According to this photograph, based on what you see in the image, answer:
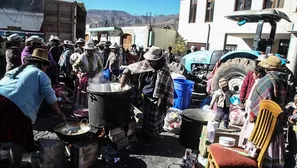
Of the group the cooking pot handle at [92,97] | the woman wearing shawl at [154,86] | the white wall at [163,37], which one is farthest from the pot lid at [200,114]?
the white wall at [163,37]

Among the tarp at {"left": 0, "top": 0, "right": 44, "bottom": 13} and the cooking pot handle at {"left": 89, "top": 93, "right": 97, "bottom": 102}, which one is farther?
the tarp at {"left": 0, "top": 0, "right": 44, "bottom": 13}

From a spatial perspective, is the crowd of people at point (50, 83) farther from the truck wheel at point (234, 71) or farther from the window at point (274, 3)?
the window at point (274, 3)

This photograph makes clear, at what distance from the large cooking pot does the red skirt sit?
3.57ft

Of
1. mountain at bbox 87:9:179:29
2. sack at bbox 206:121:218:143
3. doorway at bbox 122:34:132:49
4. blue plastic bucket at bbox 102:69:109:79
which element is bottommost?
sack at bbox 206:121:218:143

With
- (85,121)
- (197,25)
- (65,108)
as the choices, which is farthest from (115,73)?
(197,25)

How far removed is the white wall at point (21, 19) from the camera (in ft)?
28.7

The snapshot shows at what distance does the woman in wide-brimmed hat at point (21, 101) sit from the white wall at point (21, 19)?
726 centimetres

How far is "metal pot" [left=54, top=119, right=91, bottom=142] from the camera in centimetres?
329

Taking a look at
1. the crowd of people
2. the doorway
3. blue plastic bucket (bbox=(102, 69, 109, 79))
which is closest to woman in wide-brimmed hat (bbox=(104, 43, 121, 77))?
the crowd of people

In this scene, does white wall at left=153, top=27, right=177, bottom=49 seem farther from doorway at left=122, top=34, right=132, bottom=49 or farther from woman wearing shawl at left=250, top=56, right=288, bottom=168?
woman wearing shawl at left=250, top=56, right=288, bottom=168

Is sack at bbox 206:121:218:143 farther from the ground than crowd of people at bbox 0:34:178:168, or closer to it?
closer to it

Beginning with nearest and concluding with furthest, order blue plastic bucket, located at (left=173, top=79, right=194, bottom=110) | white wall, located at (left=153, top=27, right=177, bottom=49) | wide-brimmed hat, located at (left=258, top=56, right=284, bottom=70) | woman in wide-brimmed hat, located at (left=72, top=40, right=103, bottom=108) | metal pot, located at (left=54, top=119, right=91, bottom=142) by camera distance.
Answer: wide-brimmed hat, located at (left=258, top=56, right=284, bottom=70) < metal pot, located at (left=54, top=119, right=91, bottom=142) < woman in wide-brimmed hat, located at (left=72, top=40, right=103, bottom=108) < blue plastic bucket, located at (left=173, top=79, right=194, bottom=110) < white wall, located at (left=153, top=27, right=177, bottom=49)

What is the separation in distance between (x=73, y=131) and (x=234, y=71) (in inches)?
189

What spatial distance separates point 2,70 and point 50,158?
7.96 meters
